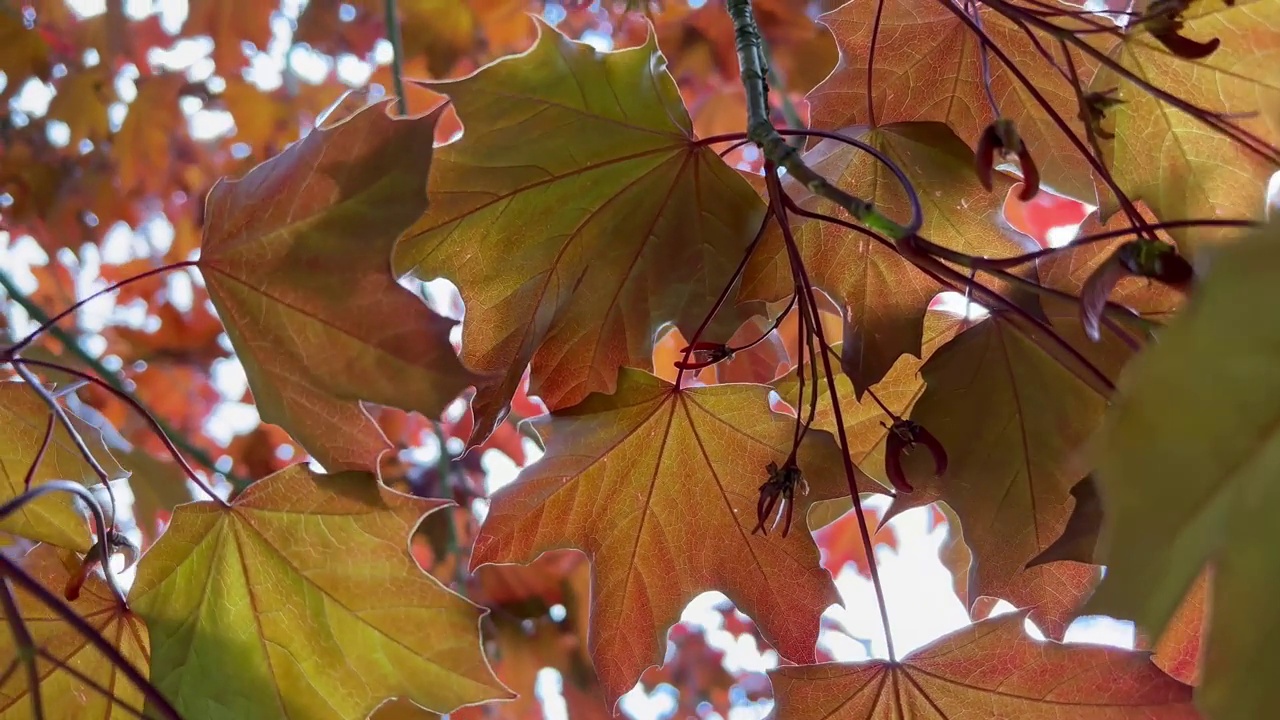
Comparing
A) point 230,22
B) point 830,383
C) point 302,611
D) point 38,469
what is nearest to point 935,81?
point 830,383

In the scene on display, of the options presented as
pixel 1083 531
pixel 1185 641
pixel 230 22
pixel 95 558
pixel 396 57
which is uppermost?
pixel 230 22

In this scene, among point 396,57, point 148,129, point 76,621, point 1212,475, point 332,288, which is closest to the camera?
point 1212,475

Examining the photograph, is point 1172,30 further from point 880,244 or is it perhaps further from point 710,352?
point 710,352

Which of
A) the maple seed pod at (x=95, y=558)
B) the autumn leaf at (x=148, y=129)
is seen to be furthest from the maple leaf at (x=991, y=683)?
the autumn leaf at (x=148, y=129)

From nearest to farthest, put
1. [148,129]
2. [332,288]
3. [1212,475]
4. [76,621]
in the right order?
[1212,475] → [76,621] → [332,288] → [148,129]

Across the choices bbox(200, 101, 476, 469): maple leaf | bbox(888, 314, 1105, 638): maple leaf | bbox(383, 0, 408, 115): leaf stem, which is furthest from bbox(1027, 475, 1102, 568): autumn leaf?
bbox(383, 0, 408, 115): leaf stem

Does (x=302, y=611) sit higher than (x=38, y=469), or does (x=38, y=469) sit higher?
(x=38, y=469)

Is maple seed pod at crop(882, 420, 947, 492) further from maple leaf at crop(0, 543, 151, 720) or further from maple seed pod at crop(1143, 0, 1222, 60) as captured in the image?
maple leaf at crop(0, 543, 151, 720)
